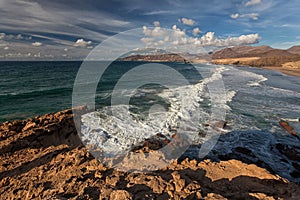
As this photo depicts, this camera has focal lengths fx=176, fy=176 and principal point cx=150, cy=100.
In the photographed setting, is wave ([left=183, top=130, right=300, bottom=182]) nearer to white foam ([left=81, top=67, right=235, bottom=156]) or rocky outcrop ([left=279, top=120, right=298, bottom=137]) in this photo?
rocky outcrop ([left=279, top=120, right=298, bottom=137])

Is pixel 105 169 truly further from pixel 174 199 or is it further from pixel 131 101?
pixel 131 101

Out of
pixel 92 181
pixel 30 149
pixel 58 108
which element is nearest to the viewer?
pixel 92 181

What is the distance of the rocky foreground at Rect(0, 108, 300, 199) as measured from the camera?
3.50 m

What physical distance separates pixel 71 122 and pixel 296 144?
1160cm

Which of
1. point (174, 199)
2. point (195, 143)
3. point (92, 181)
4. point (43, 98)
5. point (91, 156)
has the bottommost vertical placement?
point (43, 98)

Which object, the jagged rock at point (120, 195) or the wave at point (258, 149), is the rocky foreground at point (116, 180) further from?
the wave at point (258, 149)

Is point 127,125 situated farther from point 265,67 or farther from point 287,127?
point 265,67

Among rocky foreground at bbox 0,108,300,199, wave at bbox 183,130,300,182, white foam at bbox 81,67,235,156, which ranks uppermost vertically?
rocky foreground at bbox 0,108,300,199

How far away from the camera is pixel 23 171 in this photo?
196 inches

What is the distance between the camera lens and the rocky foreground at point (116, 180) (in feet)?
11.5

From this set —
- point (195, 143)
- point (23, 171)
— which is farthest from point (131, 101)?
point (23, 171)

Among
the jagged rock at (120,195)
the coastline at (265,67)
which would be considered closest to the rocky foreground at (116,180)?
the jagged rock at (120,195)

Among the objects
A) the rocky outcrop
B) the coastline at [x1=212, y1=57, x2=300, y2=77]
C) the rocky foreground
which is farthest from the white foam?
the coastline at [x1=212, y1=57, x2=300, y2=77]

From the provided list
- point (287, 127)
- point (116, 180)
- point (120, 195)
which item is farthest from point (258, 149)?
point (120, 195)
